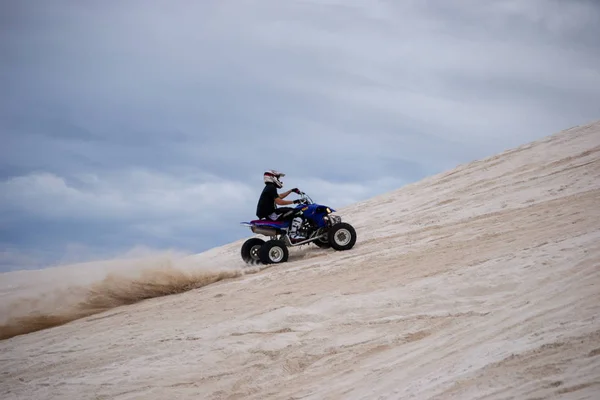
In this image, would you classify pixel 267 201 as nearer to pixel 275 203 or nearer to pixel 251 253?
pixel 275 203

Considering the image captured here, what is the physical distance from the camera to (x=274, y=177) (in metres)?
12.4

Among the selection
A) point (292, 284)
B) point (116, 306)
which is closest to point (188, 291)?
point (116, 306)

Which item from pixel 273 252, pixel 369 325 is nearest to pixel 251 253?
pixel 273 252

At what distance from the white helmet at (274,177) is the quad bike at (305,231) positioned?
56 cm

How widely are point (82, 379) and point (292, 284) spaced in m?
3.80

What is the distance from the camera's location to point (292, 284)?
10.2 meters

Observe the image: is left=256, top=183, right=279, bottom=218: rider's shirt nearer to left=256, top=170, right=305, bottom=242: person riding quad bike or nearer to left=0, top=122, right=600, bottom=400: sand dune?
left=256, top=170, right=305, bottom=242: person riding quad bike

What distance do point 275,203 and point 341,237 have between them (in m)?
1.61

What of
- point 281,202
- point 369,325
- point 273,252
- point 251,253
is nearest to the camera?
point 369,325

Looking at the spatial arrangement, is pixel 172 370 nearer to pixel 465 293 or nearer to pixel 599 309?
pixel 465 293

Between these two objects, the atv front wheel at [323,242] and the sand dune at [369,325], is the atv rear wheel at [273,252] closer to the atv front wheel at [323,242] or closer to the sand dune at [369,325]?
the sand dune at [369,325]

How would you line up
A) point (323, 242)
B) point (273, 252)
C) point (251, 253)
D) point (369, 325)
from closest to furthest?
point (369, 325) < point (273, 252) < point (323, 242) < point (251, 253)

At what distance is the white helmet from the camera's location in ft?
40.5

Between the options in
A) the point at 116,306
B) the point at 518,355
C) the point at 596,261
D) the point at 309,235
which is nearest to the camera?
the point at 518,355
